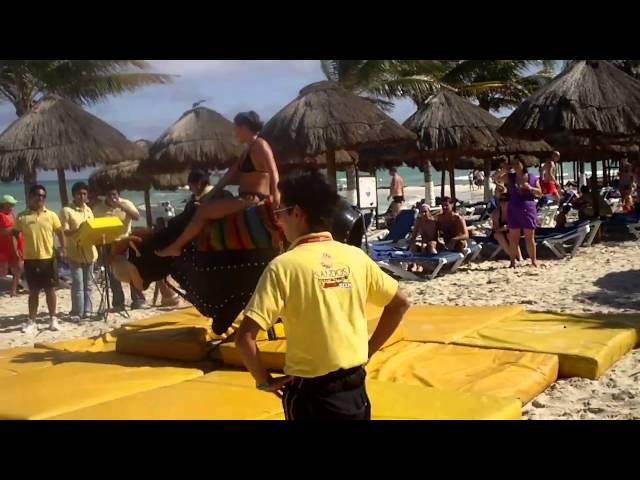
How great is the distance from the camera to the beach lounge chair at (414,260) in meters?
8.78

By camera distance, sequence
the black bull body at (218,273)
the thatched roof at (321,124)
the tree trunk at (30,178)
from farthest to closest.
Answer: the thatched roof at (321,124) → the tree trunk at (30,178) → the black bull body at (218,273)

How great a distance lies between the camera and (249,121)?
4.53 m

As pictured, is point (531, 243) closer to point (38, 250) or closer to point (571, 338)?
point (571, 338)

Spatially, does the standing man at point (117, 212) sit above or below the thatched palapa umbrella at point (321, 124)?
below

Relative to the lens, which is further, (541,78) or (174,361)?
(541,78)

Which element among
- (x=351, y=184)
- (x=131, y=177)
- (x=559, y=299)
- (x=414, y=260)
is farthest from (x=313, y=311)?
(x=351, y=184)

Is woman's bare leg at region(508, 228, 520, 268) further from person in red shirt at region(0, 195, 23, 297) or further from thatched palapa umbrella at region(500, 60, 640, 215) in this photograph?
person in red shirt at region(0, 195, 23, 297)

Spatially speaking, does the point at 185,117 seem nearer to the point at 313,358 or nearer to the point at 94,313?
the point at 94,313

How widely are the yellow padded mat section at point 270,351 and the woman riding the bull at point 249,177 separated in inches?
31.3

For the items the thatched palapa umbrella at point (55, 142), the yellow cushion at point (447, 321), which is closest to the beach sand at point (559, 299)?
the yellow cushion at point (447, 321)

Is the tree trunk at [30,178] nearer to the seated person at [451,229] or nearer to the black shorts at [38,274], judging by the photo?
the black shorts at [38,274]

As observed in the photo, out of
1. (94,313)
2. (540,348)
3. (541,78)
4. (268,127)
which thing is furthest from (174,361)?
(541,78)
